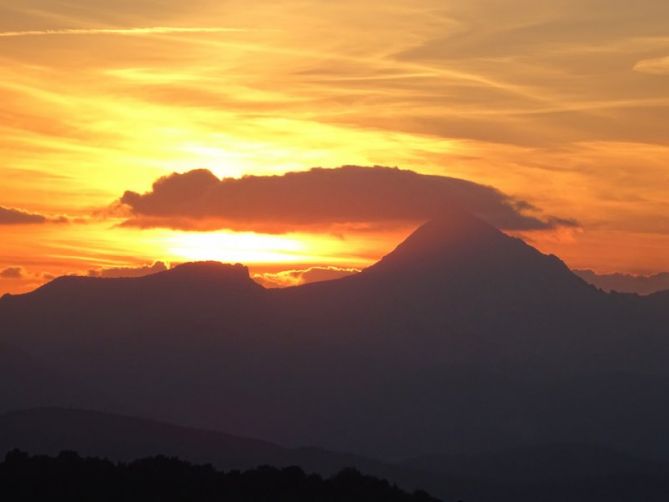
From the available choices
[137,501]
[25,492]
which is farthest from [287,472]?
[25,492]

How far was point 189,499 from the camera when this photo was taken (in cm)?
8925

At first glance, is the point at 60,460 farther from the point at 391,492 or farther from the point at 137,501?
the point at 391,492

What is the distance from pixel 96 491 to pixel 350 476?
17569mm

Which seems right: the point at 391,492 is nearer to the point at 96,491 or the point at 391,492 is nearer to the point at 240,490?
the point at 240,490

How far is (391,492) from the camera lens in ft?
303

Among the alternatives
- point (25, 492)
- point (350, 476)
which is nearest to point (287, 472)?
point (350, 476)

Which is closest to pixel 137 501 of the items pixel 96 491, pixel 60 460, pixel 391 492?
pixel 96 491

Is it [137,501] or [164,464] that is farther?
[164,464]

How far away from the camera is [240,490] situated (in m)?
92.3

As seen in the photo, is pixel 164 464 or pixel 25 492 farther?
pixel 164 464

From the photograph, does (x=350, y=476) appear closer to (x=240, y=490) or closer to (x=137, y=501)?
(x=240, y=490)

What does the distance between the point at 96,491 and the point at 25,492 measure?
15.2ft

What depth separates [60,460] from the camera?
9719 centimetres

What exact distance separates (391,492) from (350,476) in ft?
14.0
